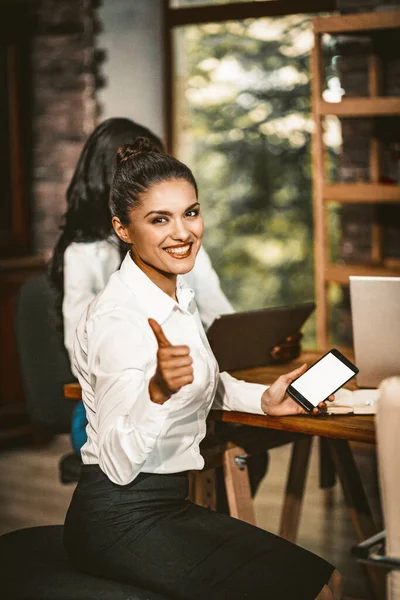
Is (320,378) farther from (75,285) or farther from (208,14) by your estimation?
(208,14)

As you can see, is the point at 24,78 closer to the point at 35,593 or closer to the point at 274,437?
the point at 274,437

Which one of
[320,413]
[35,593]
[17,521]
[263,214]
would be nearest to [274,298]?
[263,214]

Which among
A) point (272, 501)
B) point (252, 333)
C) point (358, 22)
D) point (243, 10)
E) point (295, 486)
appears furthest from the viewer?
point (243, 10)

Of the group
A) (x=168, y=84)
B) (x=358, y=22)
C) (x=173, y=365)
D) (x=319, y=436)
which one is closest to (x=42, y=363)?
(x=319, y=436)

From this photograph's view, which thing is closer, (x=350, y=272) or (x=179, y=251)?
(x=179, y=251)

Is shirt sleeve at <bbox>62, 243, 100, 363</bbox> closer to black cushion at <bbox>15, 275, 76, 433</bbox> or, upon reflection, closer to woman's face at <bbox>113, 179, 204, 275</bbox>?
black cushion at <bbox>15, 275, 76, 433</bbox>

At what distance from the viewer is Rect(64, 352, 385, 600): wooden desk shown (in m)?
2.07

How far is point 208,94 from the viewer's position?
5.30 meters

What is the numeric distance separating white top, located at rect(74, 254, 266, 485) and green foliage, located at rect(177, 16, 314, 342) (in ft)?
10.1

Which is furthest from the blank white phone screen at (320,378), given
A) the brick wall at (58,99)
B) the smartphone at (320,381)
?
the brick wall at (58,99)

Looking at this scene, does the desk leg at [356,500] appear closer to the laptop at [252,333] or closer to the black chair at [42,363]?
the laptop at [252,333]

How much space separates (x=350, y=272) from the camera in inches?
176

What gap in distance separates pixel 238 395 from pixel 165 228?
50 centimetres

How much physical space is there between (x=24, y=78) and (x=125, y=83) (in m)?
0.58
